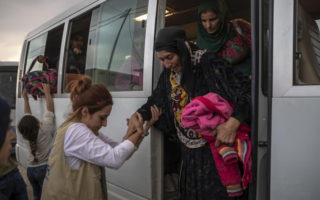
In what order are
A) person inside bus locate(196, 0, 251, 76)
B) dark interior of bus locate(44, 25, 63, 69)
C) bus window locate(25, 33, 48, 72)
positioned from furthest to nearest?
1. bus window locate(25, 33, 48, 72)
2. dark interior of bus locate(44, 25, 63, 69)
3. person inside bus locate(196, 0, 251, 76)

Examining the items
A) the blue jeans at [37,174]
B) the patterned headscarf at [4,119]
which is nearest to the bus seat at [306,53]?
the patterned headscarf at [4,119]

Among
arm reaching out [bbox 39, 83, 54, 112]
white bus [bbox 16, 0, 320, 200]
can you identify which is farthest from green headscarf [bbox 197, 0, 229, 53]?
arm reaching out [bbox 39, 83, 54, 112]

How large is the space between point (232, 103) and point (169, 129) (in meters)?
0.63

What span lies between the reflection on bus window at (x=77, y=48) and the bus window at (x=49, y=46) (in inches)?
17.1

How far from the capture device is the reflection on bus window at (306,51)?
4.99ft

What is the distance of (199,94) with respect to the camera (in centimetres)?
188

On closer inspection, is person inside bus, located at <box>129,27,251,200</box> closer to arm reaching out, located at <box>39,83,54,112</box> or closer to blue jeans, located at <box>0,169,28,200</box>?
blue jeans, located at <box>0,169,28,200</box>

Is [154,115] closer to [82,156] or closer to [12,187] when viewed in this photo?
[82,156]

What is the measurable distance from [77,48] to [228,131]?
Result: 2.66 metres

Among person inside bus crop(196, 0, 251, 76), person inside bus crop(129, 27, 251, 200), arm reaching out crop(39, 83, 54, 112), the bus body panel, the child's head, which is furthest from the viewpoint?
arm reaching out crop(39, 83, 54, 112)

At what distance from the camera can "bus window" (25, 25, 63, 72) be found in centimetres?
414

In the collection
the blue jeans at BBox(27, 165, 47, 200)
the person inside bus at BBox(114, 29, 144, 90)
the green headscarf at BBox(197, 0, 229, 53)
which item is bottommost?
the blue jeans at BBox(27, 165, 47, 200)

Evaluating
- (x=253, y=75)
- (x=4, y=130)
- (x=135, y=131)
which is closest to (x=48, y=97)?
(x=135, y=131)

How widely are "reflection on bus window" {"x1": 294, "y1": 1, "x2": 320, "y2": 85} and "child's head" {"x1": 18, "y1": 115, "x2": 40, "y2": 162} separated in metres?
2.70
